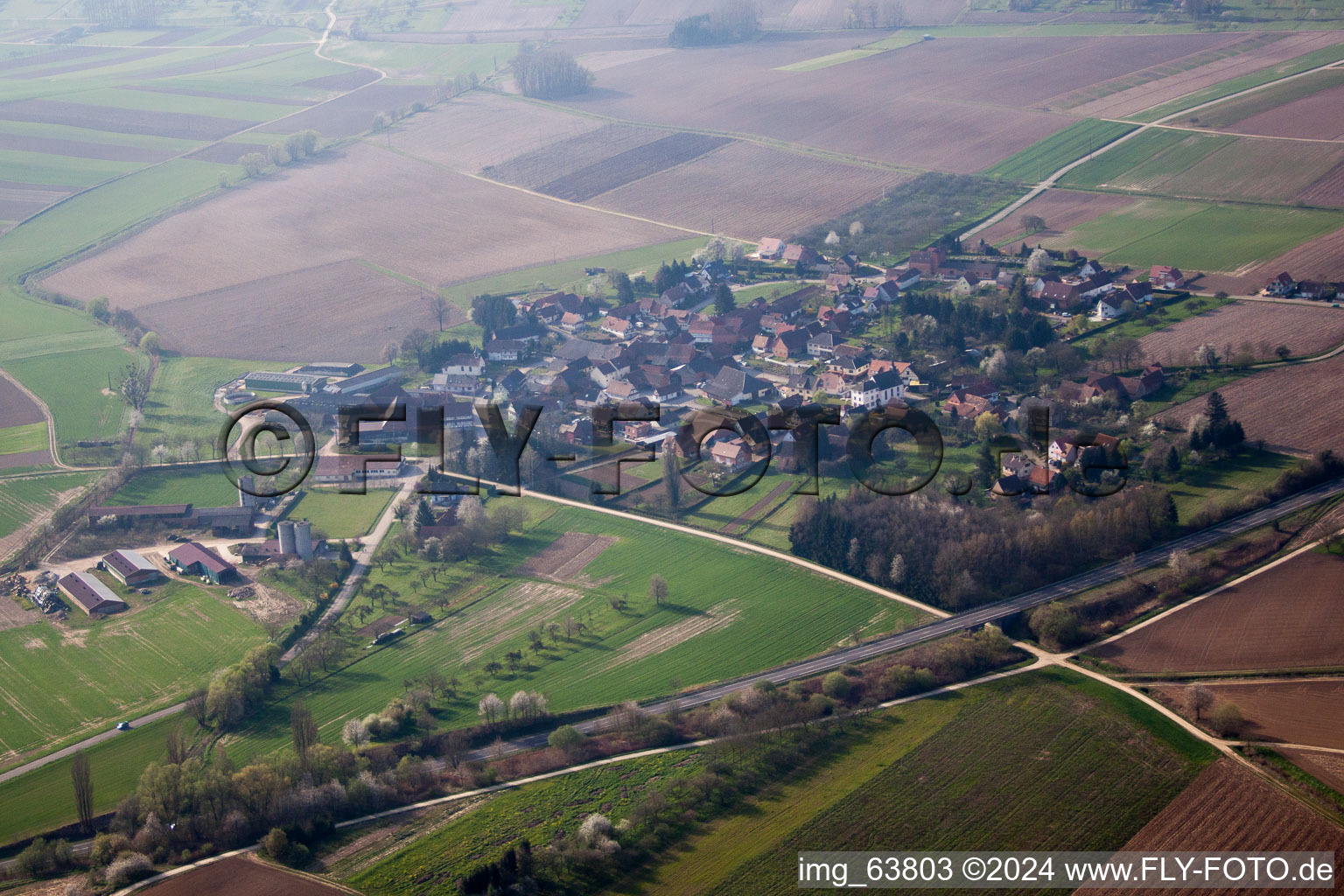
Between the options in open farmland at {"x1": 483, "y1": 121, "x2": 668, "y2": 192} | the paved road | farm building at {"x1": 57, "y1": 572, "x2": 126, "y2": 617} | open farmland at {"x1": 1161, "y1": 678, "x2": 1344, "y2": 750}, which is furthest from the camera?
open farmland at {"x1": 483, "y1": 121, "x2": 668, "y2": 192}

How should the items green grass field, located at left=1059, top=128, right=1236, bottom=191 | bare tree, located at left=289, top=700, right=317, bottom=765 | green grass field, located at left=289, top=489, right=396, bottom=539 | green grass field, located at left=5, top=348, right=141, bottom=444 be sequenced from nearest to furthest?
bare tree, located at left=289, top=700, right=317, bottom=765
green grass field, located at left=289, top=489, right=396, bottom=539
green grass field, located at left=5, top=348, right=141, bottom=444
green grass field, located at left=1059, top=128, right=1236, bottom=191

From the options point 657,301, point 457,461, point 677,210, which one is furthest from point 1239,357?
point 677,210

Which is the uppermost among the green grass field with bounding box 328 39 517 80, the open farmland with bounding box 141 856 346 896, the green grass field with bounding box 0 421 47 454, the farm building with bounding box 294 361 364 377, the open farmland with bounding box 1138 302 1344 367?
the green grass field with bounding box 328 39 517 80

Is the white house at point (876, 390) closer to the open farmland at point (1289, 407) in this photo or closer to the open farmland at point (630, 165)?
the open farmland at point (1289, 407)

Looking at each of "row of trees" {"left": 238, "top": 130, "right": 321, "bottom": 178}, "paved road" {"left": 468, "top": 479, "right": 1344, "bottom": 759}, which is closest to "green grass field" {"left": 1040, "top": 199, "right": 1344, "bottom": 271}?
"paved road" {"left": 468, "top": 479, "right": 1344, "bottom": 759}

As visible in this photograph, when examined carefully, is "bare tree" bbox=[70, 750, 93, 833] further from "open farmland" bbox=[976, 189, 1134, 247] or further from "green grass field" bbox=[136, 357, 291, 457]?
"open farmland" bbox=[976, 189, 1134, 247]

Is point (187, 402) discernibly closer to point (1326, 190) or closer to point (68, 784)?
point (68, 784)

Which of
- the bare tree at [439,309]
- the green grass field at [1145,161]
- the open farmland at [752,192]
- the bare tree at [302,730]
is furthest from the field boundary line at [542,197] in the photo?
the bare tree at [302,730]

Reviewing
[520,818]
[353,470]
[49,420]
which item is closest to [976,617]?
[520,818]
